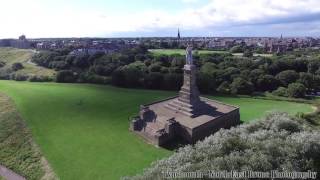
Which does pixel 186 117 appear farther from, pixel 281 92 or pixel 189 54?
pixel 281 92

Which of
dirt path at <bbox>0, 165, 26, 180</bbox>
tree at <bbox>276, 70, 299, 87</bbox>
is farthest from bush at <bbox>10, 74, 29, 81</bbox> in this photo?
tree at <bbox>276, 70, 299, 87</bbox>

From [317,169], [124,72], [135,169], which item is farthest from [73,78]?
[317,169]

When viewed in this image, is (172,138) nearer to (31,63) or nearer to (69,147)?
(69,147)

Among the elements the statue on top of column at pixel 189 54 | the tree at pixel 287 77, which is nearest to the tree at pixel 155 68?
the tree at pixel 287 77

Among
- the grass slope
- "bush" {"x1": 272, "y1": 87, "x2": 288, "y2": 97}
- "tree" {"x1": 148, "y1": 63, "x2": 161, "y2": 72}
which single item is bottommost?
the grass slope

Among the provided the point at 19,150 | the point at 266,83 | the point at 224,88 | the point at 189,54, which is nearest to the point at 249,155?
the point at 189,54

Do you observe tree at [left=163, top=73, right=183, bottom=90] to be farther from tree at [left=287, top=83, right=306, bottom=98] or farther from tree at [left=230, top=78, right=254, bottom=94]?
tree at [left=287, top=83, right=306, bottom=98]
